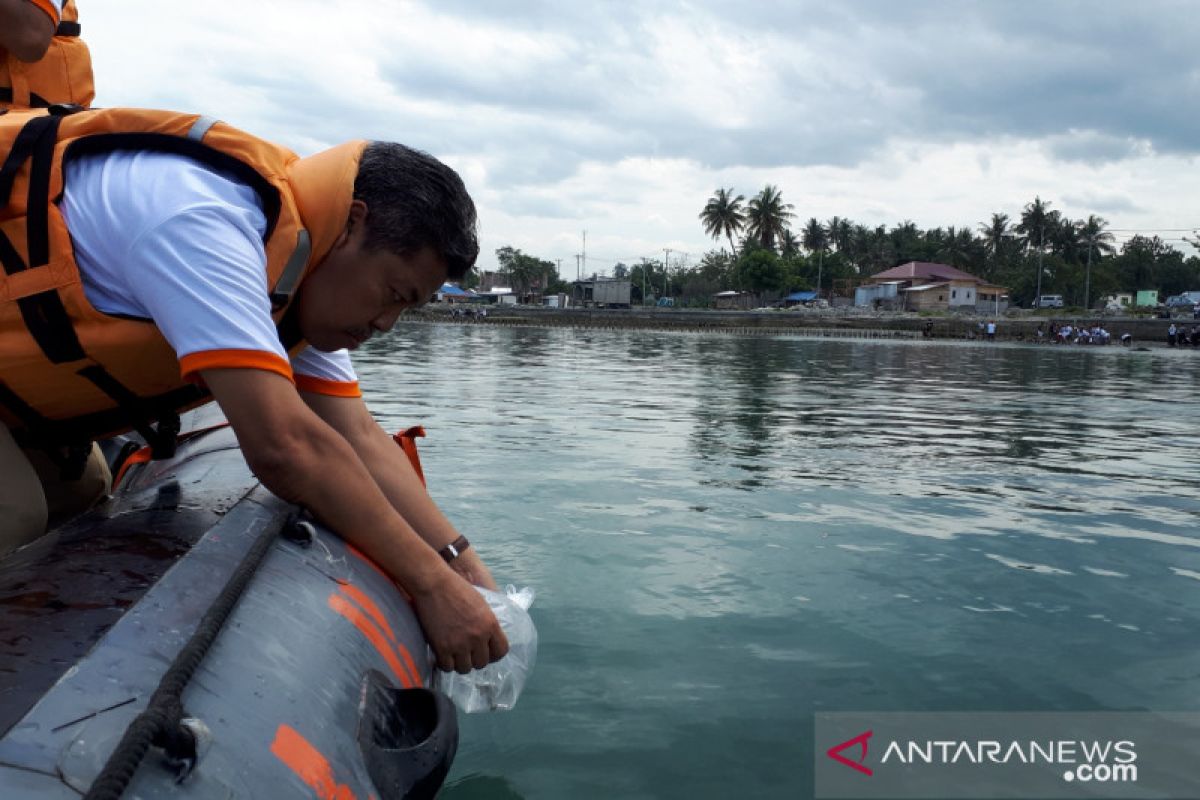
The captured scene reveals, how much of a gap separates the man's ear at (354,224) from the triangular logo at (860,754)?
7.89ft

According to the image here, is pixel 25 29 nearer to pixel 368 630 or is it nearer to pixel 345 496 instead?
pixel 345 496

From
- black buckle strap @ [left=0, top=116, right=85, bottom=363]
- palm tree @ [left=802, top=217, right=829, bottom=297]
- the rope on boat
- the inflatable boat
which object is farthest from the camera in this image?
palm tree @ [left=802, top=217, right=829, bottom=297]

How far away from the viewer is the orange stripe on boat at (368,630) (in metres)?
2.23

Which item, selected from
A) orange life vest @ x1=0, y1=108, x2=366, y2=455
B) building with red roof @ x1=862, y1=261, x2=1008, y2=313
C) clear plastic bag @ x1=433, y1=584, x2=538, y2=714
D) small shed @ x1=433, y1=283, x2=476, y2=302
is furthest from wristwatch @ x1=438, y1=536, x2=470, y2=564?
small shed @ x1=433, y1=283, x2=476, y2=302

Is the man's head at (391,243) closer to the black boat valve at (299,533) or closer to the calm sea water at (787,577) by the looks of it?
the black boat valve at (299,533)

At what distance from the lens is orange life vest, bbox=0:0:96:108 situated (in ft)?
9.89

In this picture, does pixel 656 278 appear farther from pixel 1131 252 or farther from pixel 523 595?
pixel 523 595

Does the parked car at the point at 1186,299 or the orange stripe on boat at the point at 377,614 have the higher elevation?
the parked car at the point at 1186,299

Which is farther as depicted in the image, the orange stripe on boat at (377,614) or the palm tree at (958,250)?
the palm tree at (958,250)

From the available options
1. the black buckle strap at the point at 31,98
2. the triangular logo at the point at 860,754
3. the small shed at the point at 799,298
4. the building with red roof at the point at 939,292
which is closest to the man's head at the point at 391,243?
the black buckle strap at the point at 31,98

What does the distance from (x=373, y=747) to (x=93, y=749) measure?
660 millimetres

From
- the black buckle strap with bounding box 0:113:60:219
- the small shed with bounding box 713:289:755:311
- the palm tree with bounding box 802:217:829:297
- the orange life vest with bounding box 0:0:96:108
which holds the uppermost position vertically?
the palm tree with bounding box 802:217:829:297

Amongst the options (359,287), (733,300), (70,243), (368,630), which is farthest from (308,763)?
(733,300)

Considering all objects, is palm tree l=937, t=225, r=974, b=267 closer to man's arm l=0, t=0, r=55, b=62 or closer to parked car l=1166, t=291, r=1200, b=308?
parked car l=1166, t=291, r=1200, b=308
